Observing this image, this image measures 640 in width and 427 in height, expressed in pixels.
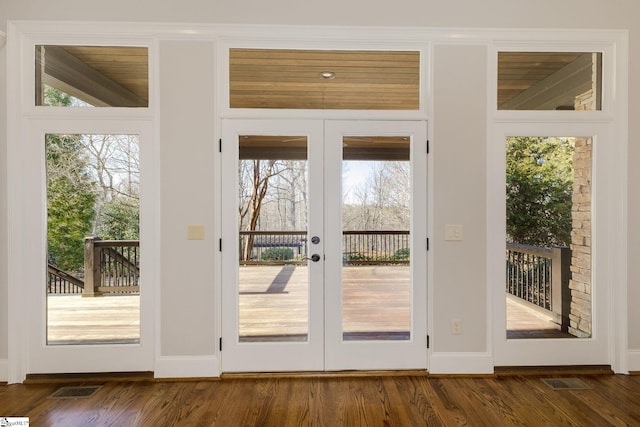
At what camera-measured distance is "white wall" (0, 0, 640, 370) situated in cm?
296

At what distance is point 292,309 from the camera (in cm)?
309

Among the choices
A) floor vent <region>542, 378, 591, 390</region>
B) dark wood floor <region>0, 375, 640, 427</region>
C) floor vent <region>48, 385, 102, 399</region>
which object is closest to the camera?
dark wood floor <region>0, 375, 640, 427</region>

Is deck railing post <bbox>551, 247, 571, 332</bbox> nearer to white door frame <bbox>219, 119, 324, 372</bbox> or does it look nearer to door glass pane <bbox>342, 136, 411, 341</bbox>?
door glass pane <bbox>342, 136, 411, 341</bbox>

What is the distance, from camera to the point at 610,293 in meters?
3.10

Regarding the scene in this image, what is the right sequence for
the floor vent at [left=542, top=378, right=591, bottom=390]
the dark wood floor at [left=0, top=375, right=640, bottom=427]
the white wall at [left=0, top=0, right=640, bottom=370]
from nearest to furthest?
1. the dark wood floor at [left=0, top=375, right=640, bottom=427]
2. the floor vent at [left=542, top=378, right=591, bottom=390]
3. the white wall at [left=0, top=0, right=640, bottom=370]

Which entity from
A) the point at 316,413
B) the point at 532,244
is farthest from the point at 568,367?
the point at 316,413

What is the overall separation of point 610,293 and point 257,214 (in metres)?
2.97

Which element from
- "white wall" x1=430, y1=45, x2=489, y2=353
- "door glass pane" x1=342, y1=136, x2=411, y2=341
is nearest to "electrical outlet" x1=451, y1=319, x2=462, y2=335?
"white wall" x1=430, y1=45, x2=489, y2=353

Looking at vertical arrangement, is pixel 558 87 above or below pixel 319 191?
above

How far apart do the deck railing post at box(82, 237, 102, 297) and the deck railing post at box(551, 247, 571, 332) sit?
3745mm

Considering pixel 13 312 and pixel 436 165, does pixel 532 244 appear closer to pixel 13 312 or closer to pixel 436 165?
pixel 436 165

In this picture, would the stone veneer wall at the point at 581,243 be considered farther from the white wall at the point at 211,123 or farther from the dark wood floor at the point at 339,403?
the dark wood floor at the point at 339,403

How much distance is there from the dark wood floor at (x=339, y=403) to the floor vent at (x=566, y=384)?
5 centimetres

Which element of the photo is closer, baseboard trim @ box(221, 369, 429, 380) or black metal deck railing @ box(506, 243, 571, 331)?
baseboard trim @ box(221, 369, 429, 380)
